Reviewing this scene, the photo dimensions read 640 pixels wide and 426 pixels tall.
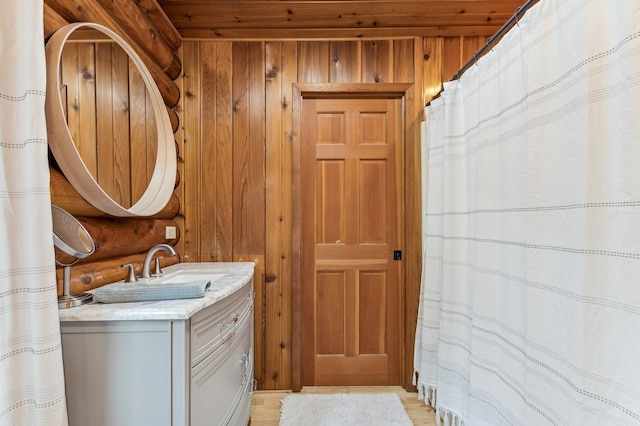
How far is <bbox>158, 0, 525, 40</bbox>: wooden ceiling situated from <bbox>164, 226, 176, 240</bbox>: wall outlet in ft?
4.55

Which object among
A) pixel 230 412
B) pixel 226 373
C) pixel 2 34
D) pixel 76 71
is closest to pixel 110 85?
pixel 76 71

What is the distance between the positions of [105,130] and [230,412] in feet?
4.70

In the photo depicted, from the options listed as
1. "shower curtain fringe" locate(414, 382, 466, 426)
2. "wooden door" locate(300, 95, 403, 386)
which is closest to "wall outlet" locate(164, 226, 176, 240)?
"wooden door" locate(300, 95, 403, 386)

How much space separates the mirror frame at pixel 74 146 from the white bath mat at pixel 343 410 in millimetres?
1530

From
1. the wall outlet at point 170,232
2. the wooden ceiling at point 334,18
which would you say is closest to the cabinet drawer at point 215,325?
the wall outlet at point 170,232

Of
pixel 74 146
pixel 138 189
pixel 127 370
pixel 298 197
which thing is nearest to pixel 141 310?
pixel 127 370

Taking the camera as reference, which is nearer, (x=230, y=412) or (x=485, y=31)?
(x=230, y=412)

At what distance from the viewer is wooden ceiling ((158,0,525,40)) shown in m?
1.90

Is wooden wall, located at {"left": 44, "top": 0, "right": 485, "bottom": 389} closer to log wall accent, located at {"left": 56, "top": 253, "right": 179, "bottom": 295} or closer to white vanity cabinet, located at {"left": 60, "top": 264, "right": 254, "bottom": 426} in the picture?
log wall accent, located at {"left": 56, "top": 253, "right": 179, "bottom": 295}

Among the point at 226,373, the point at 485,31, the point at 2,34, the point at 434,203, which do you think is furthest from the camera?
the point at 485,31

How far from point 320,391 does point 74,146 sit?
6.84ft

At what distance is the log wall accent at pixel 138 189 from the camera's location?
117 centimetres

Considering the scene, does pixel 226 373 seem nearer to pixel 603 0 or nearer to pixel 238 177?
pixel 238 177

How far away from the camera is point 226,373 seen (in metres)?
1.33
